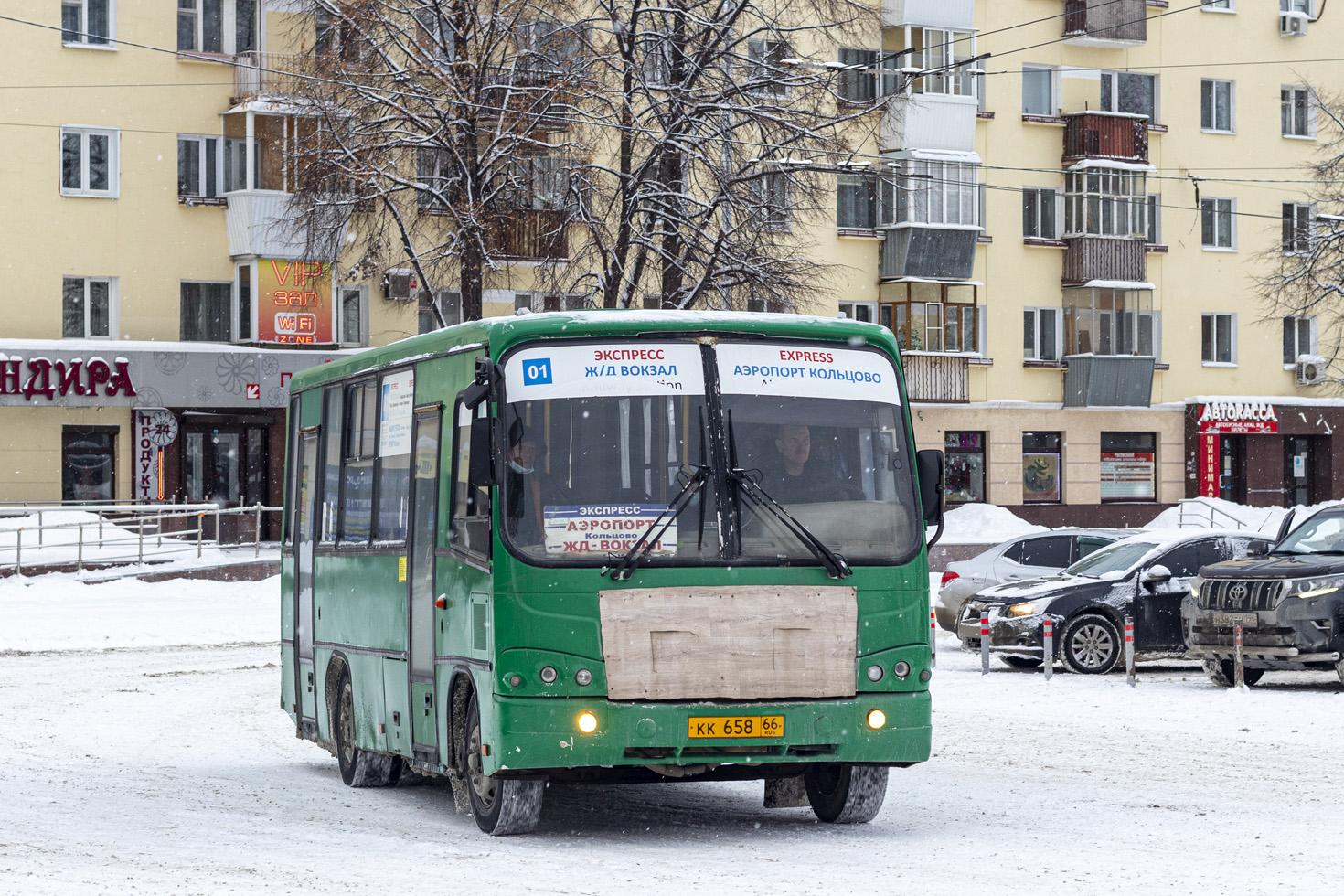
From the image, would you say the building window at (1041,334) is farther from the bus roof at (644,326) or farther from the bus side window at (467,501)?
the bus side window at (467,501)

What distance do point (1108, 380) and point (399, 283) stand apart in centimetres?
1820

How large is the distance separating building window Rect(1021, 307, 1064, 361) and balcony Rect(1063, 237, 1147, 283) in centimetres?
97

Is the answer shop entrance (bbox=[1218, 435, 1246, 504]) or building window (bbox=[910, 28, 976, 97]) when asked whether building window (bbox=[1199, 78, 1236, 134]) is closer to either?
shop entrance (bbox=[1218, 435, 1246, 504])

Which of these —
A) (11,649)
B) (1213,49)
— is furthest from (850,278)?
(11,649)

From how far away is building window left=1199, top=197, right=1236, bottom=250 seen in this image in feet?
183

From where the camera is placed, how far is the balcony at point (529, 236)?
115 feet

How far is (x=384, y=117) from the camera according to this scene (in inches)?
1348

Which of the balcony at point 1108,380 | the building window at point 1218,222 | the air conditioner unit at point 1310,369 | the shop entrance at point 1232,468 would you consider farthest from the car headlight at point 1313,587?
the air conditioner unit at point 1310,369

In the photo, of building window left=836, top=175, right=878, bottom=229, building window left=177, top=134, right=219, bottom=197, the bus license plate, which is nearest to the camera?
the bus license plate

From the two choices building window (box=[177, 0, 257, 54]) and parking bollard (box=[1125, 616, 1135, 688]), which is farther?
building window (box=[177, 0, 257, 54])

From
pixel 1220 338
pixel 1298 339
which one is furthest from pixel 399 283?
pixel 1298 339

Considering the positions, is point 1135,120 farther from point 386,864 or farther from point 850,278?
point 386,864

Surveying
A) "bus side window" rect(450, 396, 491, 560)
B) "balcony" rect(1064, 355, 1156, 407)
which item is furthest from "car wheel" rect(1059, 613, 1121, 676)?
Answer: "balcony" rect(1064, 355, 1156, 407)

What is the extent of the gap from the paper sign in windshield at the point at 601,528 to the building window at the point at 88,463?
3310cm
